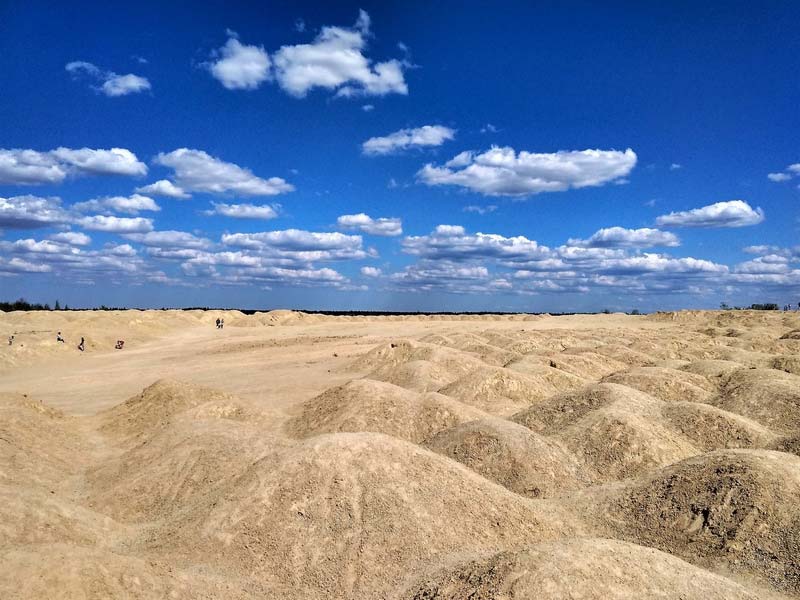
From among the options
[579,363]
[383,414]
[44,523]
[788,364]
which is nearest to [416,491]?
[44,523]

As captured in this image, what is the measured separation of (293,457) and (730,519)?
28.0ft

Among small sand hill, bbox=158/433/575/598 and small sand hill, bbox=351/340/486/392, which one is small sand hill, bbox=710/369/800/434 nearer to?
small sand hill, bbox=351/340/486/392

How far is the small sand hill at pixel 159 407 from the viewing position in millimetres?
19828

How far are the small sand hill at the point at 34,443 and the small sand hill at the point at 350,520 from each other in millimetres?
6060

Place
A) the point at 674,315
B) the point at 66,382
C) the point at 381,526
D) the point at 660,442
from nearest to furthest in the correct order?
1. the point at 381,526
2. the point at 660,442
3. the point at 66,382
4. the point at 674,315

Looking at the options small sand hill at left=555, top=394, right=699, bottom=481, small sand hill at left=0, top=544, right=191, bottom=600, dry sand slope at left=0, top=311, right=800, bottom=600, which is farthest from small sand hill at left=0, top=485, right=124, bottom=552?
small sand hill at left=555, top=394, right=699, bottom=481

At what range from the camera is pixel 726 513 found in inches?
411

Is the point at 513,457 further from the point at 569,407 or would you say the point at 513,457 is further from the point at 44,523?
the point at 44,523

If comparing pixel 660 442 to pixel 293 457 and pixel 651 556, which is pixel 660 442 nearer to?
pixel 651 556

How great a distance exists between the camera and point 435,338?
1698 inches

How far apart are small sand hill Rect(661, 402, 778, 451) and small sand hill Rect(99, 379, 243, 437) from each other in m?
14.8

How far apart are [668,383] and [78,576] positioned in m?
21.2

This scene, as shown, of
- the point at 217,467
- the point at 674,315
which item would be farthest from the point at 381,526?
the point at 674,315

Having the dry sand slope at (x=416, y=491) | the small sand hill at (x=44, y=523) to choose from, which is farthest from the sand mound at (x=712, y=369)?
the small sand hill at (x=44, y=523)
